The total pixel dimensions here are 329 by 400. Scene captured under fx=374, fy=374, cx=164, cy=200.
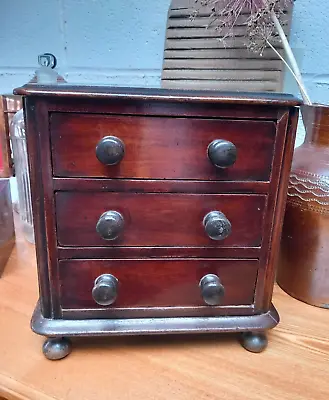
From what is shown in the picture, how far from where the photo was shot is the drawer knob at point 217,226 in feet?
1.54

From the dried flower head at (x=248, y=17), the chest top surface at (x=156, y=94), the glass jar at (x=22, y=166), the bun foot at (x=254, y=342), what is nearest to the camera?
the chest top surface at (x=156, y=94)

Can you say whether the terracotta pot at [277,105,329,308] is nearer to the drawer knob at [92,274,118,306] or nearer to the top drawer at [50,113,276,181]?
the top drawer at [50,113,276,181]

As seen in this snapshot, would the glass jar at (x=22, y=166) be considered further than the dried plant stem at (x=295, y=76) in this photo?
Yes

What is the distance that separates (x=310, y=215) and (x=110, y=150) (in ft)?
1.13

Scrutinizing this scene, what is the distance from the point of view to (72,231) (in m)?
0.49

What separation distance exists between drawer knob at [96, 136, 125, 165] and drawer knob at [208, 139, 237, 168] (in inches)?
4.3

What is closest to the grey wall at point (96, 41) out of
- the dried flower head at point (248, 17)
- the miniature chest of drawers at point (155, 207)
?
the dried flower head at point (248, 17)

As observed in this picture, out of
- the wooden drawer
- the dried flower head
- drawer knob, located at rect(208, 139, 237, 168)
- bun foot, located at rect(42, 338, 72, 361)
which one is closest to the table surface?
bun foot, located at rect(42, 338, 72, 361)

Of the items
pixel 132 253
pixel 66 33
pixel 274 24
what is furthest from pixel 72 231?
pixel 66 33

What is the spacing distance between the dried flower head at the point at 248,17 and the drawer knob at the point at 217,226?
1.17 ft

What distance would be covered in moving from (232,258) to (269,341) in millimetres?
155

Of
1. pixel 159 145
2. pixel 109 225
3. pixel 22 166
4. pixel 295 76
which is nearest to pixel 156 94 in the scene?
pixel 159 145

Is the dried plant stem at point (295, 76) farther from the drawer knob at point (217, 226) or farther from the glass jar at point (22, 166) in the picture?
the glass jar at point (22, 166)

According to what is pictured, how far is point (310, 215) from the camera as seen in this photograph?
0.59 meters
